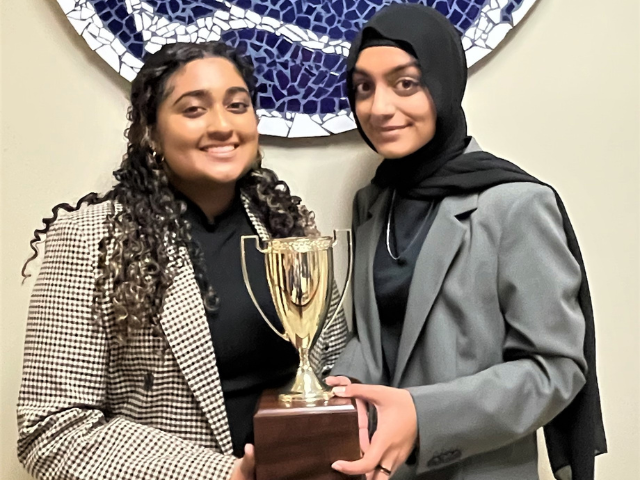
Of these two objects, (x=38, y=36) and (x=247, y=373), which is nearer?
(x=247, y=373)

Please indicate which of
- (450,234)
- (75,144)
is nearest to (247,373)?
(450,234)

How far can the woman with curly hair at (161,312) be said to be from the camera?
0.94m

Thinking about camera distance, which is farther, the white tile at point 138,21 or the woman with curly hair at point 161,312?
the white tile at point 138,21

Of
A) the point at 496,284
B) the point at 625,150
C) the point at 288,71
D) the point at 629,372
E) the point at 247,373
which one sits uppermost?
the point at 288,71

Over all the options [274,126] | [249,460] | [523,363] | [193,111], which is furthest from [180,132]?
[523,363]

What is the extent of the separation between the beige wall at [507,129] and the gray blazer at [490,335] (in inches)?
13.2

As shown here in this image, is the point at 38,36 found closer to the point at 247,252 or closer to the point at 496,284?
the point at 247,252

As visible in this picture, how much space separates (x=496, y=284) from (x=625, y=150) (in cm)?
51

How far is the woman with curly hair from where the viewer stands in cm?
94

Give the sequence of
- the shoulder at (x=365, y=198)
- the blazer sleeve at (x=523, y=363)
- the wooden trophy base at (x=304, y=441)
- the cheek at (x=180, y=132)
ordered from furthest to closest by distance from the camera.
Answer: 1. the shoulder at (x=365, y=198)
2. the cheek at (x=180, y=132)
3. the blazer sleeve at (x=523, y=363)
4. the wooden trophy base at (x=304, y=441)

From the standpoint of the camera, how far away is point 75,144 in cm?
126

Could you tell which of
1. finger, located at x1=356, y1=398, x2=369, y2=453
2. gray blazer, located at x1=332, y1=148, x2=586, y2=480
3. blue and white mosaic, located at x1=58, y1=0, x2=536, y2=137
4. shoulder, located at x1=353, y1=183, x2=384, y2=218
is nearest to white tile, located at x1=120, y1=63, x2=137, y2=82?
blue and white mosaic, located at x1=58, y1=0, x2=536, y2=137

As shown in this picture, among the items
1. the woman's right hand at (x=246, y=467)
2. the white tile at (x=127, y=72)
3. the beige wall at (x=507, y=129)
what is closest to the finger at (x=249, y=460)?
the woman's right hand at (x=246, y=467)

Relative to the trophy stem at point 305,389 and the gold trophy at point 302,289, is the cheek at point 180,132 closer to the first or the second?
the gold trophy at point 302,289
